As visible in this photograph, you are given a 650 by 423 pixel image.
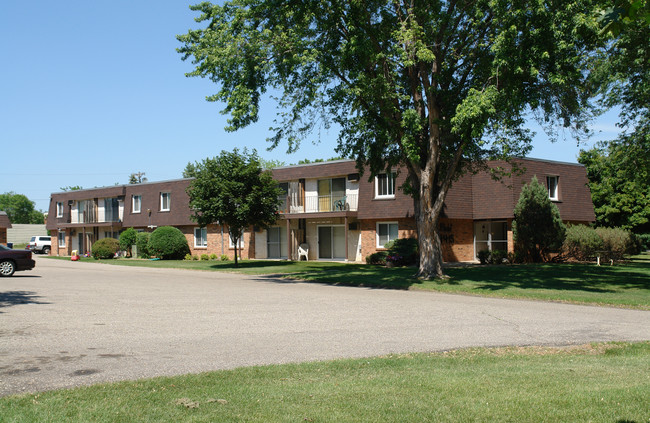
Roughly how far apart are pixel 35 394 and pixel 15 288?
13.8 metres

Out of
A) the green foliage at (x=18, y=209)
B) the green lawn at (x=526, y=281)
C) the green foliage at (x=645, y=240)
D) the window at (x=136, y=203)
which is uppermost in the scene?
the green foliage at (x=18, y=209)

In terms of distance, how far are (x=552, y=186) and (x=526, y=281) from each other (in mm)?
15200

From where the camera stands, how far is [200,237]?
137 ft

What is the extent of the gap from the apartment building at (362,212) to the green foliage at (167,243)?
5.63 feet

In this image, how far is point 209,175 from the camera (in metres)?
31.0

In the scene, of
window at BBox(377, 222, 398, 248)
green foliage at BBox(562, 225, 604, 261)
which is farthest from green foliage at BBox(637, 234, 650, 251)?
window at BBox(377, 222, 398, 248)

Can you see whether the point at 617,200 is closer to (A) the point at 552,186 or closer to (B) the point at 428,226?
(A) the point at 552,186

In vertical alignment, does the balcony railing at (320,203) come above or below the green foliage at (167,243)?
above

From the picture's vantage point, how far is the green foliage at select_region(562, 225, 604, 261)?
103 ft

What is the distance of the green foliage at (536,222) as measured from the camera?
30286mm

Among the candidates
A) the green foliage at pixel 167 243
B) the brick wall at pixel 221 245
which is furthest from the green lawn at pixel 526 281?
the green foliage at pixel 167 243

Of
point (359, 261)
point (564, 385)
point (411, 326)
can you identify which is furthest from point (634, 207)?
point (564, 385)

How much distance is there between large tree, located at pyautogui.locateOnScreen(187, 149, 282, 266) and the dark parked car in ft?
29.4

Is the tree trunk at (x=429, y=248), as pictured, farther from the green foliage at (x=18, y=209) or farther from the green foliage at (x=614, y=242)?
the green foliage at (x=18, y=209)
